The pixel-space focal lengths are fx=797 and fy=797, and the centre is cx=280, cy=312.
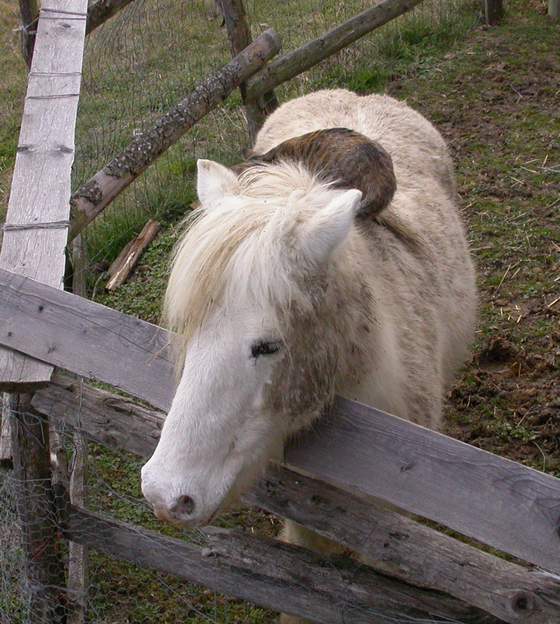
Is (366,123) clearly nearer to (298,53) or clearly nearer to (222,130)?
(298,53)

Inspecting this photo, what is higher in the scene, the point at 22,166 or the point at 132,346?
the point at 22,166

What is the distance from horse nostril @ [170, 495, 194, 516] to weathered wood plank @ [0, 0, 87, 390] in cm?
77

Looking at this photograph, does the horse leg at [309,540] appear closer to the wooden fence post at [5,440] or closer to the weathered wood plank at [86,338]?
the weathered wood plank at [86,338]

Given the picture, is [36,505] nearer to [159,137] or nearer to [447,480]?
[447,480]

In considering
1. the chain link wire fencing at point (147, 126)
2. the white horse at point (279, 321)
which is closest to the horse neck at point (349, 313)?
the white horse at point (279, 321)

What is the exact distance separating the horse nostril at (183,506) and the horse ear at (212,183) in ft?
3.36

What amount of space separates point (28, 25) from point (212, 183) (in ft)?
9.63

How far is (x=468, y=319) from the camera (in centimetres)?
411

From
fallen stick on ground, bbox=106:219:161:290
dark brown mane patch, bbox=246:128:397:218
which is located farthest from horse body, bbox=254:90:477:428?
fallen stick on ground, bbox=106:219:161:290

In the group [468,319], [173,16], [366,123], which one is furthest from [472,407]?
[173,16]

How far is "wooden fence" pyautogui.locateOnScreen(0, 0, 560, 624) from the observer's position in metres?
2.12

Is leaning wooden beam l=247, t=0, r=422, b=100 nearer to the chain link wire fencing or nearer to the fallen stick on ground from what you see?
the chain link wire fencing

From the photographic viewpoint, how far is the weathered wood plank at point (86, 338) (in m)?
2.53

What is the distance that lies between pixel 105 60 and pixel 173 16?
2207 mm
